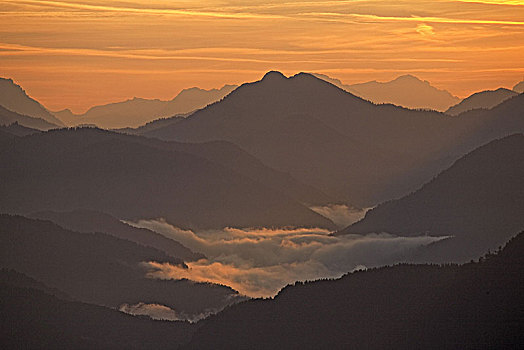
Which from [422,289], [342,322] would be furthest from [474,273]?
[342,322]

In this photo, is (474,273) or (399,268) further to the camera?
(399,268)

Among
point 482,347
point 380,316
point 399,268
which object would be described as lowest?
point 482,347

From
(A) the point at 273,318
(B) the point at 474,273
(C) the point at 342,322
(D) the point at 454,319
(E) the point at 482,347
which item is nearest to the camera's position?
(E) the point at 482,347

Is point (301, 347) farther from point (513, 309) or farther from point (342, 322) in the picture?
point (513, 309)

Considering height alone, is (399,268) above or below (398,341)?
above

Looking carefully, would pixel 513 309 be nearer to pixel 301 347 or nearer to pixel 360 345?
pixel 360 345

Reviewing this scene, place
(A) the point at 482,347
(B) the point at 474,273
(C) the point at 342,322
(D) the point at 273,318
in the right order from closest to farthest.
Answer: (A) the point at 482,347, (B) the point at 474,273, (C) the point at 342,322, (D) the point at 273,318
